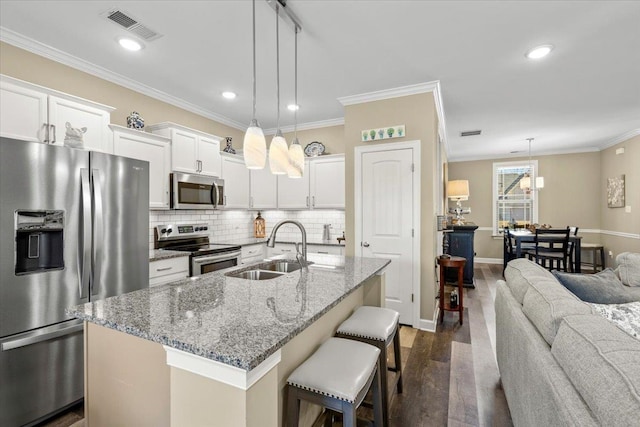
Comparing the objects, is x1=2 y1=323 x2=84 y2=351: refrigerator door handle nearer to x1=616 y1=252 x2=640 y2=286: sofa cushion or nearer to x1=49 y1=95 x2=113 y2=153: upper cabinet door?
x1=49 y1=95 x2=113 y2=153: upper cabinet door

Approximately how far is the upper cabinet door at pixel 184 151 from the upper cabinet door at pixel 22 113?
116 cm

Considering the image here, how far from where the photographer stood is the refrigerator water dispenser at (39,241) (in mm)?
1918

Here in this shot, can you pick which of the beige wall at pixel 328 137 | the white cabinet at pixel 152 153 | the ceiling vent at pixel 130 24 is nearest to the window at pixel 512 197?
the beige wall at pixel 328 137

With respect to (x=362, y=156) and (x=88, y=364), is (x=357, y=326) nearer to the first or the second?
(x=88, y=364)

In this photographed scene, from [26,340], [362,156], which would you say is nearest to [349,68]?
[362,156]

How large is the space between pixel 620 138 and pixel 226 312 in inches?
316

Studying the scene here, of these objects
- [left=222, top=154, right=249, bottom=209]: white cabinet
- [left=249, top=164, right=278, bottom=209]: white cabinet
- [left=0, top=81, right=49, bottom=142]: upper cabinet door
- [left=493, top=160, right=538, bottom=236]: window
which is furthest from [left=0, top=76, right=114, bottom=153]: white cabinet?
[left=493, top=160, right=538, bottom=236]: window

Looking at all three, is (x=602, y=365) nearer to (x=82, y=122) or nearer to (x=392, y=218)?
(x=392, y=218)

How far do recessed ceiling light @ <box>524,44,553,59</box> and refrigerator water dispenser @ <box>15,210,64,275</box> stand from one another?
4.04 metres

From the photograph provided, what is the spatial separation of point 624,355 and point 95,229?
9.63 ft

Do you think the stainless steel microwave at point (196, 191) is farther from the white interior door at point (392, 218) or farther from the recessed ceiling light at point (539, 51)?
the recessed ceiling light at point (539, 51)

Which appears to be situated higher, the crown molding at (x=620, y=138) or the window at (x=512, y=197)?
the crown molding at (x=620, y=138)

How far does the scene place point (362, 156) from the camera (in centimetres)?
375

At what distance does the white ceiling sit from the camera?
2182 millimetres
